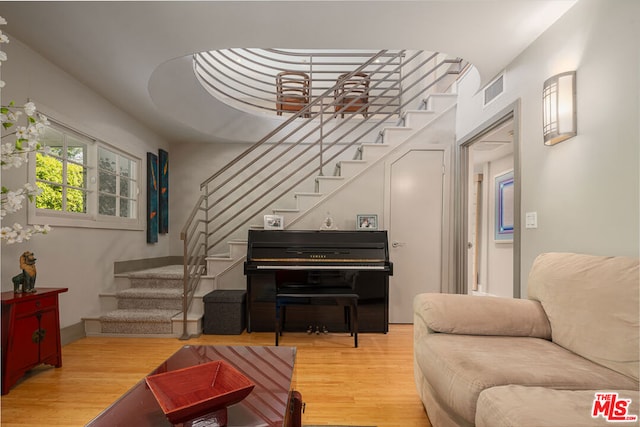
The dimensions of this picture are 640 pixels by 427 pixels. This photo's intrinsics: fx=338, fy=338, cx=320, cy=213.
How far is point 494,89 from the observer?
3.01 m

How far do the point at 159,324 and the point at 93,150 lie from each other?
75.9 inches

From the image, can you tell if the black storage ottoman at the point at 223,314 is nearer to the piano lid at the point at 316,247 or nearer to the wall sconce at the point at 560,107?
the piano lid at the point at 316,247

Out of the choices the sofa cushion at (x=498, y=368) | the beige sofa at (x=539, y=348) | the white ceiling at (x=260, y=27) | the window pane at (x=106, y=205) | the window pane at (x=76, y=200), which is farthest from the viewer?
the window pane at (x=106, y=205)

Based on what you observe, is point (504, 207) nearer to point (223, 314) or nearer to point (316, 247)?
point (316, 247)

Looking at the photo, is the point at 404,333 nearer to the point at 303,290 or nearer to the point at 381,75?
the point at 303,290

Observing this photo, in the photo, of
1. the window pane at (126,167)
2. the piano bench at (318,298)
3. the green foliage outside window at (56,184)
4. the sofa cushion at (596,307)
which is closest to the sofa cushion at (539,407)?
the sofa cushion at (596,307)

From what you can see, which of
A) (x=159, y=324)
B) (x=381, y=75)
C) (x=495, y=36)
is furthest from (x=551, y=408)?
(x=381, y=75)

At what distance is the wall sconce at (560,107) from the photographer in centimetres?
199

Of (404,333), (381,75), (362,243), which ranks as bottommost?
(404,333)

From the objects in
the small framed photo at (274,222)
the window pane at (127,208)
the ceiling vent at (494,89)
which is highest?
the ceiling vent at (494,89)

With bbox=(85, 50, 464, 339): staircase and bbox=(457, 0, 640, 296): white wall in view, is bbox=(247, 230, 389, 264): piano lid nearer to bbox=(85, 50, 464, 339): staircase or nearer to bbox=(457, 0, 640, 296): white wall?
bbox=(85, 50, 464, 339): staircase

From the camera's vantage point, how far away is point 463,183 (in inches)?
145

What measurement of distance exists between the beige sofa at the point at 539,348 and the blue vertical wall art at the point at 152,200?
3.70 meters

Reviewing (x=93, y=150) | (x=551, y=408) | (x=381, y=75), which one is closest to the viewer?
(x=551, y=408)
